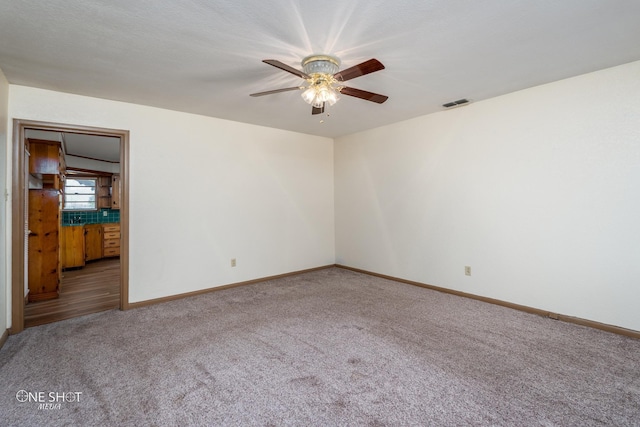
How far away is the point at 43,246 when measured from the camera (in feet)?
12.8

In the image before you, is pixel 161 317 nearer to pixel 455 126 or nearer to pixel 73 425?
pixel 73 425

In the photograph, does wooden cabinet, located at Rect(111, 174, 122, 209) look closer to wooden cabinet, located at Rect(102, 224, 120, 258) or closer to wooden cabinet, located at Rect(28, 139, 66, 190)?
wooden cabinet, located at Rect(102, 224, 120, 258)

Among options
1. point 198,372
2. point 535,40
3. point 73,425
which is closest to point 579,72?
point 535,40

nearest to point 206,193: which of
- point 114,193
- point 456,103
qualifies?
point 456,103

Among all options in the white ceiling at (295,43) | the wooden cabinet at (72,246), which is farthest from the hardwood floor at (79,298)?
the white ceiling at (295,43)

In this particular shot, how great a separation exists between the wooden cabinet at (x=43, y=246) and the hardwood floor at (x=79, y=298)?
187 millimetres

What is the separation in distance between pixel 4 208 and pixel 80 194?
482cm

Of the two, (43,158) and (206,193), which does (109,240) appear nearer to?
(43,158)

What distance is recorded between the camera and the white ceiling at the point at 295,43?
72.4 inches

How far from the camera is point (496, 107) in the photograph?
11.4 ft

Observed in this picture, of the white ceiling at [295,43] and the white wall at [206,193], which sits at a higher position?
the white ceiling at [295,43]

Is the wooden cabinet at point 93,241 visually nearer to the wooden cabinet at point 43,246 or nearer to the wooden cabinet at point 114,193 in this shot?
the wooden cabinet at point 114,193

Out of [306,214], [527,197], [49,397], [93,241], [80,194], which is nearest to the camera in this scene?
[49,397]

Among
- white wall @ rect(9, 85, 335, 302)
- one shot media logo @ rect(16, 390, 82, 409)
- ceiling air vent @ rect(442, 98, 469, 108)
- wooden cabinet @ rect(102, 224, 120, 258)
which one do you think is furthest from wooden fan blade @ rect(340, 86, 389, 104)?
wooden cabinet @ rect(102, 224, 120, 258)
